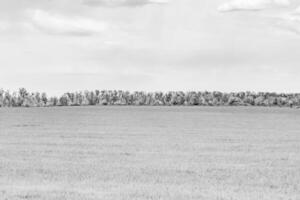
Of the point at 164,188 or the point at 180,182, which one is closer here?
the point at 164,188

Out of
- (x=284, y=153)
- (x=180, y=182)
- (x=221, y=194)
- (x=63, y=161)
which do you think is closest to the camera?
(x=221, y=194)

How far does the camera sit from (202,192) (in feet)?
50.7

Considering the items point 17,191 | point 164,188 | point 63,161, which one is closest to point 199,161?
point 63,161

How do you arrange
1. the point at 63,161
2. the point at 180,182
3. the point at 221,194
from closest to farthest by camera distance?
the point at 221,194, the point at 180,182, the point at 63,161

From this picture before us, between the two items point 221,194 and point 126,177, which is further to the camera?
point 126,177

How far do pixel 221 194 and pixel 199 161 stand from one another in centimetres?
791

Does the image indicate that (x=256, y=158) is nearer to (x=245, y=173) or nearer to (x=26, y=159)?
(x=245, y=173)

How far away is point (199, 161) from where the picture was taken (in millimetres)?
23031

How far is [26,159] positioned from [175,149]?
7.49 meters

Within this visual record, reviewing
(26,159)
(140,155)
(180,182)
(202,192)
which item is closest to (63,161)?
(26,159)

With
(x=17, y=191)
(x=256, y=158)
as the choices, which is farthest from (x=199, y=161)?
(x=17, y=191)

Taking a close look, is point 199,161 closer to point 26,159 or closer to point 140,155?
point 140,155

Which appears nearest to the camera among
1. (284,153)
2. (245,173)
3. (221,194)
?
(221,194)

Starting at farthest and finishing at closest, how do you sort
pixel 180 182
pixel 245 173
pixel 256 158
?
pixel 256 158 < pixel 245 173 < pixel 180 182
